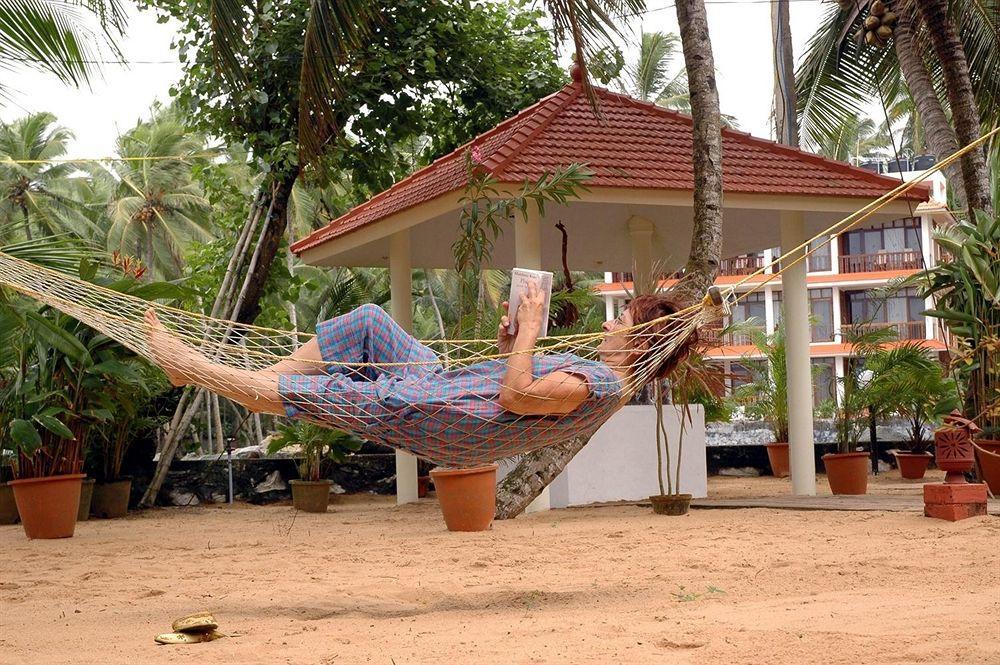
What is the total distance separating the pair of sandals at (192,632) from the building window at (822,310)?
27.7 meters

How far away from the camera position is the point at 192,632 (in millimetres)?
3525

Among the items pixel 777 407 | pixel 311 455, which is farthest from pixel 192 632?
pixel 777 407

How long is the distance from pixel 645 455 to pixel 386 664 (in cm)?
552

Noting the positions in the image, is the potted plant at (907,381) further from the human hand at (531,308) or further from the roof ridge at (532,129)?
the human hand at (531,308)

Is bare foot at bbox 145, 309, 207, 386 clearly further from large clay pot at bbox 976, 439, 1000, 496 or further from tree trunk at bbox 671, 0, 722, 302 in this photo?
large clay pot at bbox 976, 439, 1000, 496

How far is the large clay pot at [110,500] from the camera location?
8617 millimetres

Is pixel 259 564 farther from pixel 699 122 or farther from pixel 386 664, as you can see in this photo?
pixel 699 122

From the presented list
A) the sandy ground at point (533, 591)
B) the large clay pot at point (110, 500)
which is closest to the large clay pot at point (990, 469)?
the sandy ground at point (533, 591)

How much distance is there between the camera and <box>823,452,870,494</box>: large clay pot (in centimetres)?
840

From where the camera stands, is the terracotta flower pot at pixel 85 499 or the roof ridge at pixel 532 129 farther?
the terracotta flower pot at pixel 85 499

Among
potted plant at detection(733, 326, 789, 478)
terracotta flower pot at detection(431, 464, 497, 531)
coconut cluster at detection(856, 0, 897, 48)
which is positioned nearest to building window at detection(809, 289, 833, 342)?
potted plant at detection(733, 326, 789, 478)

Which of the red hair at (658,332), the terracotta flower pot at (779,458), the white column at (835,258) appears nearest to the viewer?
the red hair at (658,332)

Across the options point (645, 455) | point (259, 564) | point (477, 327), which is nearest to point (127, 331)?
point (259, 564)

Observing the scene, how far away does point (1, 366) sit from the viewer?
7.32 meters
